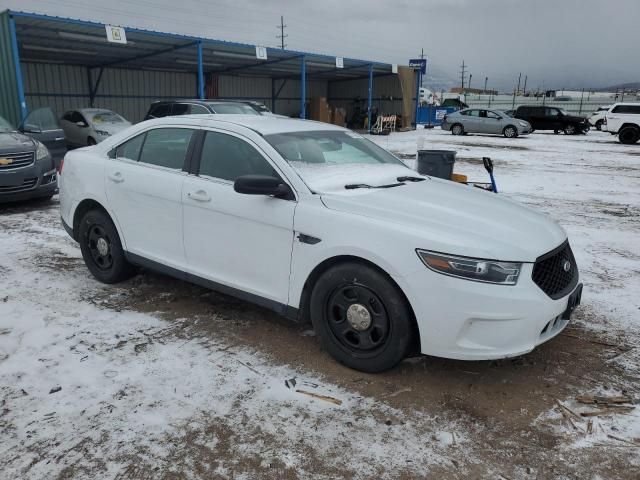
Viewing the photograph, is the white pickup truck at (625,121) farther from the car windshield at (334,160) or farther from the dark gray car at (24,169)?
the dark gray car at (24,169)

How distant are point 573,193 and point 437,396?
8620mm

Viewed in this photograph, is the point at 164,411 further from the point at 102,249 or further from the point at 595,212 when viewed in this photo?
the point at 595,212

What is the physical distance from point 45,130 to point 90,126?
6.85m

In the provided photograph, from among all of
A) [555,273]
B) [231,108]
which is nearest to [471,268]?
[555,273]

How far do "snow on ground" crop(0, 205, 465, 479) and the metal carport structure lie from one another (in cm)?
1236

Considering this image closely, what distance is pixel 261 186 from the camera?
Result: 3.46m

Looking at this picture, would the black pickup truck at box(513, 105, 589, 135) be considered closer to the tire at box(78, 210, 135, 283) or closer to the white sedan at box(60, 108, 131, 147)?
the white sedan at box(60, 108, 131, 147)

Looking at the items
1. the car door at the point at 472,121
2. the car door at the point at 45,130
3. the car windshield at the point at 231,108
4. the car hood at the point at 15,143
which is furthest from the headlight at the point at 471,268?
the car door at the point at 472,121

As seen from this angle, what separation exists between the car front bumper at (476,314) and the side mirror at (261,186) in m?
1.04

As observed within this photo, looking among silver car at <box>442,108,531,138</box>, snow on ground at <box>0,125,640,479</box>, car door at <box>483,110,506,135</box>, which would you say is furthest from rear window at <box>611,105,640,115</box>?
snow on ground at <box>0,125,640,479</box>

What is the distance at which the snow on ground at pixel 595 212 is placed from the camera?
389 centimetres

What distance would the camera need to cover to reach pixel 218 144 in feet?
13.4

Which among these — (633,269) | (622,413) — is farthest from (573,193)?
(622,413)

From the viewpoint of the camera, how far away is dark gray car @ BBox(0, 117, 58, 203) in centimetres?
789
